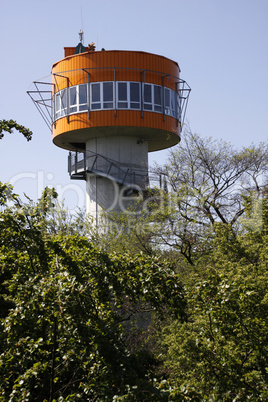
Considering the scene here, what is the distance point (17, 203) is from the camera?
924 cm

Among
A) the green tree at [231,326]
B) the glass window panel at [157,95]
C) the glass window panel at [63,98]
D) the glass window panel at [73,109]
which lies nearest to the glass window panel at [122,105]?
the glass window panel at [157,95]

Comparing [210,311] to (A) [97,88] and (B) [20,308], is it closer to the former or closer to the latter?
(B) [20,308]

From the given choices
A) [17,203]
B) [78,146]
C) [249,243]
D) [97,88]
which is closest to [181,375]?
[249,243]

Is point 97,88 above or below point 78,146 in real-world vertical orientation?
above

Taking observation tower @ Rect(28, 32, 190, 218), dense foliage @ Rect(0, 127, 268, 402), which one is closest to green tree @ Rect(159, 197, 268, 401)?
dense foliage @ Rect(0, 127, 268, 402)

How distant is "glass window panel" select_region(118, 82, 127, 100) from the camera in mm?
29234

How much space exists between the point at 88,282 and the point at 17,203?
72.2 inches

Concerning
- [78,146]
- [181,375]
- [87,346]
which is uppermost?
[78,146]

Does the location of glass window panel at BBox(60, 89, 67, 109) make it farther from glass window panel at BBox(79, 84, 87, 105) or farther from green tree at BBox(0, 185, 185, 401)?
green tree at BBox(0, 185, 185, 401)

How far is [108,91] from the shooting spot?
29234mm

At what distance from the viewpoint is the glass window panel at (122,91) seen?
2923cm

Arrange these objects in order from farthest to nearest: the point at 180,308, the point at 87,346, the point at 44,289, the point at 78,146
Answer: the point at 78,146 → the point at 180,308 → the point at 87,346 → the point at 44,289

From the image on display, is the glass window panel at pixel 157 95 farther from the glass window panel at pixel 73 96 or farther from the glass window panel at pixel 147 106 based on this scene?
the glass window panel at pixel 73 96

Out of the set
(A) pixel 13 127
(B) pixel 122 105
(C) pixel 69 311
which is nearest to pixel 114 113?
(B) pixel 122 105
